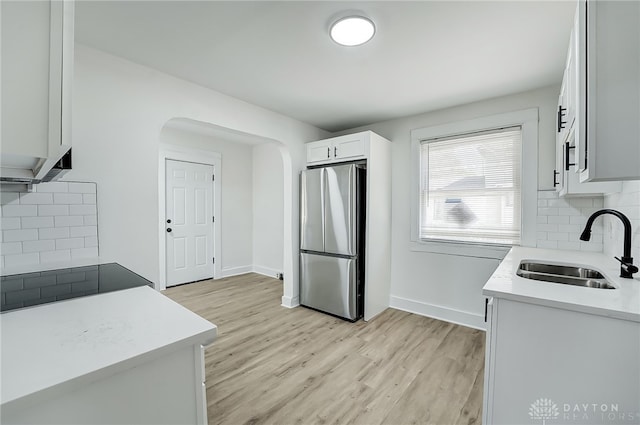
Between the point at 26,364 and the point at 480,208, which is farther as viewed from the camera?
the point at 480,208

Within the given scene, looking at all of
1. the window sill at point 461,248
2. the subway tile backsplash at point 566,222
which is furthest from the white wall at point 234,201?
the subway tile backsplash at point 566,222

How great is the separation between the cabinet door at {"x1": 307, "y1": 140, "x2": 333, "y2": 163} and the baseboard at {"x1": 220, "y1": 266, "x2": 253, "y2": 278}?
2.56 meters

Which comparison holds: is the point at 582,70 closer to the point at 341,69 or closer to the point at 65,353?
the point at 341,69

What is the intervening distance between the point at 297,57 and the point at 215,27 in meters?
0.56

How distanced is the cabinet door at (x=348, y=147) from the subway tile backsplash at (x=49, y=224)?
2.22 metres

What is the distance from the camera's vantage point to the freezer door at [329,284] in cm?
295

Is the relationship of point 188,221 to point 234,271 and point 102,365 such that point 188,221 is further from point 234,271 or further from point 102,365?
point 102,365

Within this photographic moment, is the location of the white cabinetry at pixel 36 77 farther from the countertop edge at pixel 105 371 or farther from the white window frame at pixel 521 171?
the white window frame at pixel 521 171

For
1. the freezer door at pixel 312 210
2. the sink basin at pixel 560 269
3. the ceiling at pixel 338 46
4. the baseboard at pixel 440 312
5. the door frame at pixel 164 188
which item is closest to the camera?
the ceiling at pixel 338 46

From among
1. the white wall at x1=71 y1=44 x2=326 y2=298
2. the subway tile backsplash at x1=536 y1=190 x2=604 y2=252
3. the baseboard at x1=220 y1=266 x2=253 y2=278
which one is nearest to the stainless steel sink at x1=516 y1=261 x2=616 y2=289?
the subway tile backsplash at x1=536 y1=190 x2=604 y2=252

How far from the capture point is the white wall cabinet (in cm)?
298

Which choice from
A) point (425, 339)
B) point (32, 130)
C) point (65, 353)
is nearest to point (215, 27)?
point (32, 130)

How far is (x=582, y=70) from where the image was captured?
3.37 feet

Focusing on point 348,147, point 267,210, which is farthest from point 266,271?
point 348,147
